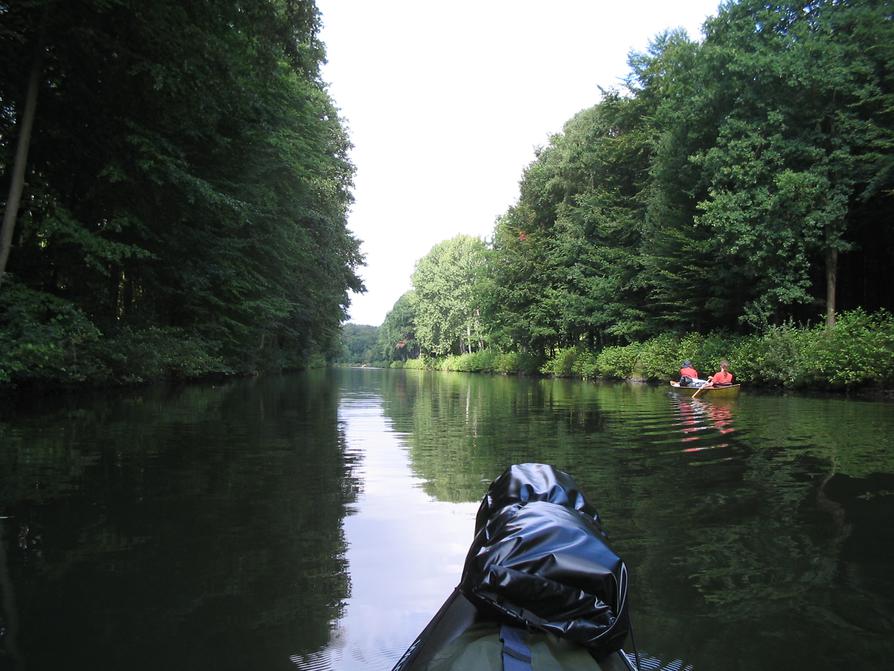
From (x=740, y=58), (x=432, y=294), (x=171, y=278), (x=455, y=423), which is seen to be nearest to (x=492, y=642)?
(x=455, y=423)

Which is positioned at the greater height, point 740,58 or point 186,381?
point 740,58

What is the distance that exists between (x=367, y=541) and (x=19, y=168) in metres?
8.78

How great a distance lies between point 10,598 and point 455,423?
8405 millimetres

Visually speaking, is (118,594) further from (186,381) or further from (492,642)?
(186,381)

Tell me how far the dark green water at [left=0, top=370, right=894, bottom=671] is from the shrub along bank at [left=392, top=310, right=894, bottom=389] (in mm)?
9629

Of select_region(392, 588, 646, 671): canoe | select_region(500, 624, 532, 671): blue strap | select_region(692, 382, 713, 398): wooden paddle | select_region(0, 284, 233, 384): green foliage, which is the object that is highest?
select_region(0, 284, 233, 384): green foliage

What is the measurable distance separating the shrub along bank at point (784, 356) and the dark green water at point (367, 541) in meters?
9.63

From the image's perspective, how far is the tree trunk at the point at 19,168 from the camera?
8.80 metres

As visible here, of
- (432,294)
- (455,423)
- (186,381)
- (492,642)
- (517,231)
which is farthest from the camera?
(432,294)

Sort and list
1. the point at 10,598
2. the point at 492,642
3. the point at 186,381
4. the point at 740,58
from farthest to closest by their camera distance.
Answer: the point at 186,381 → the point at 740,58 → the point at 10,598 → the point at 492,642

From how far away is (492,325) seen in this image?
44094 mm

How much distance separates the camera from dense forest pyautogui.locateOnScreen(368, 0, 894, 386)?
19.3 metres

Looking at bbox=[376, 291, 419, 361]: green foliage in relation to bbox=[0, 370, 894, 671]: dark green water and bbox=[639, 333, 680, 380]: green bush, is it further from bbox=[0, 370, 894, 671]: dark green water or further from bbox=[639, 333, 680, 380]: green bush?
bbox=[0, 370, 894, 671]: dark green water

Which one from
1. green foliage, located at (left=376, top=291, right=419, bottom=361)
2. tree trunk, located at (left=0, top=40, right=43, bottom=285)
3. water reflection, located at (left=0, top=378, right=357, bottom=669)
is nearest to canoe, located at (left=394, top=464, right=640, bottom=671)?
water reflection, located at (left=0, top=378, right=357, bottom=669)
